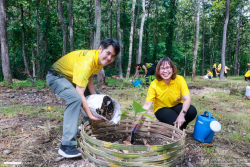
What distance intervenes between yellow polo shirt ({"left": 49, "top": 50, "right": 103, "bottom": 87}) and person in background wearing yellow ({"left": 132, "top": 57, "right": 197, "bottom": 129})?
2.93ft

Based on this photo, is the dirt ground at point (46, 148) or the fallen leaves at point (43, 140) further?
the fallen leaves at point (43, 140)

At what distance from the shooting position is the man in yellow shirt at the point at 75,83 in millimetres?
1768

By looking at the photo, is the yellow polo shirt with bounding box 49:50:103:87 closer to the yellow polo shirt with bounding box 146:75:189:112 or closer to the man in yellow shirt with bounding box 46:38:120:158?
the man in yellow shirt with bounding box 46:38:120:158

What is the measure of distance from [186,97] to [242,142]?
0.98m

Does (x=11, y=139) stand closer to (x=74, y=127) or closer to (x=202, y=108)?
(x=74, y=127)

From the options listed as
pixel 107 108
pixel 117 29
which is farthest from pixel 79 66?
pixel 117 29

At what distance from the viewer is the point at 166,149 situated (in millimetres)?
1544

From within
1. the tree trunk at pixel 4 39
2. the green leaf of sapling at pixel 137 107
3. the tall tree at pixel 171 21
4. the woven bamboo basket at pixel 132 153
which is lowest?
the woven bamboo basket at pixel 132 153

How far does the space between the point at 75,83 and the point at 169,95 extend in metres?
1.32

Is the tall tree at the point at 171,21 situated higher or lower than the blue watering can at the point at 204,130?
higher

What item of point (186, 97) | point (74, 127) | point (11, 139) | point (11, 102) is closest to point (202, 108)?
point (186, 97)

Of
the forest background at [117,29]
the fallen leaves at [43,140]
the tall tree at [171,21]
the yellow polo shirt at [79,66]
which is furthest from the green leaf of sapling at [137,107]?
the tall tree at [171,21]

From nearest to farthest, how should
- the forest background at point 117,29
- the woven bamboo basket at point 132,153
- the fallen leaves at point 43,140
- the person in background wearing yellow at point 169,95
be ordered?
the woven bamboo basket at point 132,153
the fallen leaves at point 43,140
the person in background wearing yellow at point 169,95
the forest background at point 117,29

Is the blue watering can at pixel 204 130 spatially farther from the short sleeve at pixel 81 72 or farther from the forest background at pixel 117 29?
the forest background at pixel 117 29
